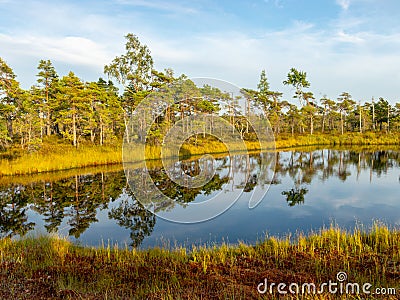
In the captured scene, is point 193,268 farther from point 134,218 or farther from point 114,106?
point 114,106

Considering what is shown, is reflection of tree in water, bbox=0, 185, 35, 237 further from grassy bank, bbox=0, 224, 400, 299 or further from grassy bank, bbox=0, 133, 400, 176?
grassy bank, bbox=0, 133, 400, 176

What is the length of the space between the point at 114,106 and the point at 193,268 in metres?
21.6

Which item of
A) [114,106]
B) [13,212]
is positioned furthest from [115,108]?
[13,212]

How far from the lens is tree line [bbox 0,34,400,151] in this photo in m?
10.7

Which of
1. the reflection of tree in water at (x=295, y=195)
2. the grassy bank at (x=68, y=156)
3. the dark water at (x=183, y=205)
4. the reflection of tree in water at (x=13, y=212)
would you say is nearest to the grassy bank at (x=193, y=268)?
the dark water at (x=183, y=205)

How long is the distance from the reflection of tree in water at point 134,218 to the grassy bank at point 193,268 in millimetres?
1767

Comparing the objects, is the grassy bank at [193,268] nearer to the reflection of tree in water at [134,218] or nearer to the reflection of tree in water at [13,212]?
the reflection of tree in water at [134,218]

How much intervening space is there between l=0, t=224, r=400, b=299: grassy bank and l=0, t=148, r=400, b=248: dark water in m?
1.31

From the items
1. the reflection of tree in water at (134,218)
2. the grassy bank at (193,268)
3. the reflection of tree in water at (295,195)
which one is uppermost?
the grassy bank at (193,268)

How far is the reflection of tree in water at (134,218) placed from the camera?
6650 millimetres

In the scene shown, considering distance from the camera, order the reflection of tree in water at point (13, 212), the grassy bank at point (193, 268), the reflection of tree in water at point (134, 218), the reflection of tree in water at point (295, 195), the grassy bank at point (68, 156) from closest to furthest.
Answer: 1. the grassy bank at point (193, 268)
2. the reflection of tree in water at point (134, 218)
3. the reflection of tree in water at point (13, 212)
4. the reflection of tree in water at point (295, 195)
5. the grassy bank at point (68, 156)

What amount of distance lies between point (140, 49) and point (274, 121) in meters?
17.7

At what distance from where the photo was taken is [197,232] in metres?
6.71

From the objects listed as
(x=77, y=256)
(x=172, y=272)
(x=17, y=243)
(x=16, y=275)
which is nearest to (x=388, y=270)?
(x=172, y=272)
